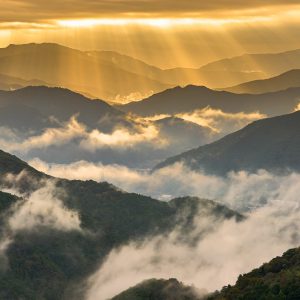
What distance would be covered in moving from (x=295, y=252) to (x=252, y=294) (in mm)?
20981

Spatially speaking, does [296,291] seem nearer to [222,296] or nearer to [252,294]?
[252,294]

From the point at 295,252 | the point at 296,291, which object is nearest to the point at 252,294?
the point at 296,291

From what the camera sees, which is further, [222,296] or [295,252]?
[295,252]

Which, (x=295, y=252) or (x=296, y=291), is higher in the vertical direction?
(x=295, y=252)

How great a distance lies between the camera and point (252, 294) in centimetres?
11744

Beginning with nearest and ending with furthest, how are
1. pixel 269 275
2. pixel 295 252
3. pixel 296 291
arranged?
pixel 296 291
pixel 269 275
pixel 295 252

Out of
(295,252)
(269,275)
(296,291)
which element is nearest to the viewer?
(296,291)

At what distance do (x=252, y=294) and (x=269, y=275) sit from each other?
9328mm

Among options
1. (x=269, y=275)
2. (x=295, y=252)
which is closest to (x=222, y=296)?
(x=269, y=275)

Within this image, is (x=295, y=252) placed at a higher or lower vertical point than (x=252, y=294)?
higher

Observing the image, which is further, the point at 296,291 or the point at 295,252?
the point at 295,252

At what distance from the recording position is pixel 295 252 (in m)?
136

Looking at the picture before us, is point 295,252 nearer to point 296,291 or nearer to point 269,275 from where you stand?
point 269,275

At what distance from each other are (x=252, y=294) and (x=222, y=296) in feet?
35.4
